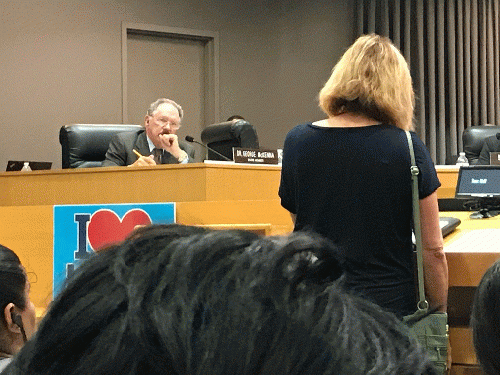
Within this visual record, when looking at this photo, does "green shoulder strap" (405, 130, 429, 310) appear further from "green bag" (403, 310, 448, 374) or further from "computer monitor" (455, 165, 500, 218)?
"computer monitor" (455, 165, 500, 218)

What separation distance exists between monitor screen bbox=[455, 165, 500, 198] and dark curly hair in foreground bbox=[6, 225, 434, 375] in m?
2.50

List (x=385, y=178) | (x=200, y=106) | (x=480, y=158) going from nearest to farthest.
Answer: (x=385, y=178) → (x=480, y=158) → (x=200, y=106)

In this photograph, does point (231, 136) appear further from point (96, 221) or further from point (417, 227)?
point (417, 227)

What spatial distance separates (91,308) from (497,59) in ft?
26.1

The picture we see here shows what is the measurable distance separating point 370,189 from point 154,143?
3009 millimetres

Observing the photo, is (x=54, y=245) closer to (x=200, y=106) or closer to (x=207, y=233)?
(x=207, y=233)

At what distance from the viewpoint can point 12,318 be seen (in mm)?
1451

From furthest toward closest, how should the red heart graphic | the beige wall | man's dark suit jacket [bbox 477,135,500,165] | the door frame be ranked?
the door frame < the beige wall < man's dark suit jacket [bbox 477,135,500,165] < the red heart graphic

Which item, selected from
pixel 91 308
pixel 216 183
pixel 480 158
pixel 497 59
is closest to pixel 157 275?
pixel 91 308

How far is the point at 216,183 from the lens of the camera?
310cm

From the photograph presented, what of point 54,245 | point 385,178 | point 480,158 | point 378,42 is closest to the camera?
point 385,178

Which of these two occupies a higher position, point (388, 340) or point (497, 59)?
point (497, 59)

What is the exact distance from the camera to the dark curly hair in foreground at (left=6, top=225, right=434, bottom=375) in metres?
0.27

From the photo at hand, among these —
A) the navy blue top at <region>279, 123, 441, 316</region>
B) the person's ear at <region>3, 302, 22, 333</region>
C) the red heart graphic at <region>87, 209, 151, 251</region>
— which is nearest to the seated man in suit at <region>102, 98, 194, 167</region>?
the red heart graphic at <region>87, 209, 151, 251</region>
